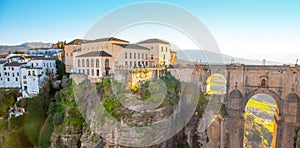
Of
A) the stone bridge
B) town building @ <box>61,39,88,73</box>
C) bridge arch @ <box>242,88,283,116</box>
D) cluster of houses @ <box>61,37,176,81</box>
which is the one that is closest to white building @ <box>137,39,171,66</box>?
cluster of houses @ <box>61,37,176,81</box>

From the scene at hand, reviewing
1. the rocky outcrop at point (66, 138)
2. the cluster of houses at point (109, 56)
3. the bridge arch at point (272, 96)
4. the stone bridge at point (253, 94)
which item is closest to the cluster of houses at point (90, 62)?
the cluster of houses at point (109, 56)

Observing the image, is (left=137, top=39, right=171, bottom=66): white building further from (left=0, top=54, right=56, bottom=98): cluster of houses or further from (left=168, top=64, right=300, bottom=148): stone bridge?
(left=0, top=54, right=56, bottom=98): cluster of houses

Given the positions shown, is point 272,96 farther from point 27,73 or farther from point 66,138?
point 27,73

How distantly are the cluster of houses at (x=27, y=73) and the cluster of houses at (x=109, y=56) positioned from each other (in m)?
2.43

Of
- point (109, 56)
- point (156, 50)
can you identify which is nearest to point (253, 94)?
point (156, 50)

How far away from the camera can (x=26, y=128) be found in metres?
15.0

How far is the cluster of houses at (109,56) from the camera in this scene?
16.0 m

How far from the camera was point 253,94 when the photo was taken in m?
14.8

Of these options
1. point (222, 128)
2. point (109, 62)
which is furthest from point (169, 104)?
point (109, 62)

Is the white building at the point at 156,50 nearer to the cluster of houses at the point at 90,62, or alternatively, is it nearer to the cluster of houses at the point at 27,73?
the cluster of houses at the point at 90,62

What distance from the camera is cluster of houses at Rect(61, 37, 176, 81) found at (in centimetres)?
1596

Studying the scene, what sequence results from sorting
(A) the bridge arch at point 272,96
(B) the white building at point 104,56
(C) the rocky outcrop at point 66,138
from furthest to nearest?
(B) the white building at point 104,56, (A) the bridge arch at point 272,96, (C) the rocky outcrop at point 66,138

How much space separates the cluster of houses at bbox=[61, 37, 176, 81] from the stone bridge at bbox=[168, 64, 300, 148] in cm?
621

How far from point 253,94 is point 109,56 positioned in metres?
13.8
